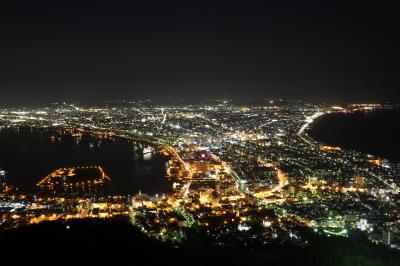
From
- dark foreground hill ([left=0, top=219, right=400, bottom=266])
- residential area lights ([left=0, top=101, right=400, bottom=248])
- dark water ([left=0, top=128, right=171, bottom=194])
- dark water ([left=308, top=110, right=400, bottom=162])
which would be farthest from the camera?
dark water ([left=308, top=110, right=400, bottom=162])

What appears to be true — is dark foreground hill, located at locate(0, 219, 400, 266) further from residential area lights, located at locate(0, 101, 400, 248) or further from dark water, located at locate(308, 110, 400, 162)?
dark water, located at locate(308, 110, 400, 162)

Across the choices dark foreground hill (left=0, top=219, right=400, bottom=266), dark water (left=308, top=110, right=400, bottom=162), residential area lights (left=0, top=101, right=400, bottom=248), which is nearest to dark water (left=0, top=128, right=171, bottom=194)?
residential area lights (left=0, top=101, right=400, bottom=248)

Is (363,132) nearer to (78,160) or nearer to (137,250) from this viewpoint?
(78,160)

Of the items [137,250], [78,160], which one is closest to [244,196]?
[137,250]

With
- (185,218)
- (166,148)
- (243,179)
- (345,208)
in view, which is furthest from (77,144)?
(345,208)

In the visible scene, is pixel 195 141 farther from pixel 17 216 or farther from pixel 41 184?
pixel 17 216

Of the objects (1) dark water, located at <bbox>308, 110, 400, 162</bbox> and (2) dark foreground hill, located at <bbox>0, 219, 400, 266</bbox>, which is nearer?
(2) dark foreground hill, located at <bbox>0, 219, 400, 266</bbox>

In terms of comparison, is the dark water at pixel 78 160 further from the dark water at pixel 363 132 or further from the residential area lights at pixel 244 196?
the dark water at pixel 363 132
